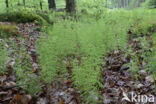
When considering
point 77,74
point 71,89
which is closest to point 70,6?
point 71,89

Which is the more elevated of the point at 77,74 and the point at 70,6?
the point at 70,6

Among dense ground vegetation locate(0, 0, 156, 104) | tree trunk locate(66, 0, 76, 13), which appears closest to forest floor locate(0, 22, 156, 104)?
dense ground vegetation locate(0, 0, 156, 104)

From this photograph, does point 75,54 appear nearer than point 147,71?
No

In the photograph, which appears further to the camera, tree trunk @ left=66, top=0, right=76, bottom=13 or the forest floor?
tree trunk @ left=66, top=0, right=76, bottom=13

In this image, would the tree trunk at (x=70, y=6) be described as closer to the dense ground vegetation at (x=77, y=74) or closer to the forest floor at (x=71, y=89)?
the dense ground vegetation at (x=77, y=74)

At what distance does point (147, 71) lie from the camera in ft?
Result: 7.96

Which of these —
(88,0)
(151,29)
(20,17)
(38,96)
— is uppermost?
(88,0)

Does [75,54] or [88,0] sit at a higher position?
[88,0]

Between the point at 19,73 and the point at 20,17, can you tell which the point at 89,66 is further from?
the point at 20,17

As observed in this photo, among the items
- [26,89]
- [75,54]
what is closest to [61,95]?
[26,89]

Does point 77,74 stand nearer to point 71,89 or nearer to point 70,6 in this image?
point 71,89

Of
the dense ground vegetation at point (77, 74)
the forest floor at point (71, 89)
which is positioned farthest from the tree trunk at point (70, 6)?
the forest floor at point (71, 89)

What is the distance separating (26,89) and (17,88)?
7.8 inches

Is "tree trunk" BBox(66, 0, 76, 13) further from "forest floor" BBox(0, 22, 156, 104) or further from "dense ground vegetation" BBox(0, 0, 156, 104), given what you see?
"forest floor" BBox(0, 22, 156, 104)
